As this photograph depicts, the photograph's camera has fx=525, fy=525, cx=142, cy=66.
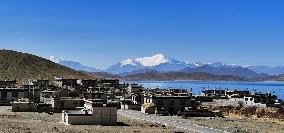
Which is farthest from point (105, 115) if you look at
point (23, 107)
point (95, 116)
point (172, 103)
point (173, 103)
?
point (172, 103)

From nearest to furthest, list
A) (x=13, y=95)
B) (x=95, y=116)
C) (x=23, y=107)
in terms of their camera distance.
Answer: (x=95, y=116) < (x=23, y=107) < (x=13, y=95)

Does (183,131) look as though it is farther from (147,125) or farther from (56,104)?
(56,104)

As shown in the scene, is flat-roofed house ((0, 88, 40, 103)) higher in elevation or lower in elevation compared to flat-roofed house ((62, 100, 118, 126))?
higher

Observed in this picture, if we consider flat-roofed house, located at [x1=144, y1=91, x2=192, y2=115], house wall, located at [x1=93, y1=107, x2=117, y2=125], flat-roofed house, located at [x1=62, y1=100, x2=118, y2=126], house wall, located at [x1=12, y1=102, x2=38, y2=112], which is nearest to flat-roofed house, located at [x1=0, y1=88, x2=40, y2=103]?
house wall, located at [x1=12, y1=102, x2=38, y2=112]

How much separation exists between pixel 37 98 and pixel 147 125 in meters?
51.1

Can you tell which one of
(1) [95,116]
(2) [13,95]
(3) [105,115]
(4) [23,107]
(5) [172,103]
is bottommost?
(1) [95,116]

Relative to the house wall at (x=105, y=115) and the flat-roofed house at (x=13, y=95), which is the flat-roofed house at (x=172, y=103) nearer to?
the flat-roofed house at (x=13, y=95)

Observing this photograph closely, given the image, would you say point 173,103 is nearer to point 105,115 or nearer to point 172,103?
point 172,103

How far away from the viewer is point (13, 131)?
203 feet

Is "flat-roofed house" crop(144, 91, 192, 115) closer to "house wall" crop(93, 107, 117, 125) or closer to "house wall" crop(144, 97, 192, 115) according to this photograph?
"house wall" crop(144, 97, 192, 115)

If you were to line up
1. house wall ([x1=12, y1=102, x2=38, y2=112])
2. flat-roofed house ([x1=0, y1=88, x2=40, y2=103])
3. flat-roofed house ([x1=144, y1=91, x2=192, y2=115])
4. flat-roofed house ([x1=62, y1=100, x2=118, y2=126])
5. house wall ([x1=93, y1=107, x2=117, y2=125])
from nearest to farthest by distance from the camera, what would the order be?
flat-roofed house ([x1=62, y1=100, x2=118, y2=126]) → house wall ([x1=93, y1=107, x2=117, y2=125]) → house wall ([x1=12, y1=102, x2=38, y2=112]) → flat-roofed house ([x1=144, y1=91, x2=192, y2=115]) → flat-roofed house ([x1=0, y1=88, x2=40, y2=103])

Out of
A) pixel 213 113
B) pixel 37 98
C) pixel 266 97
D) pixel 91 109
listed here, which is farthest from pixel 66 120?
pixel 266 97

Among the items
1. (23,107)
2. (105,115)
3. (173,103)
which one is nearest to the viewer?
(105,115)

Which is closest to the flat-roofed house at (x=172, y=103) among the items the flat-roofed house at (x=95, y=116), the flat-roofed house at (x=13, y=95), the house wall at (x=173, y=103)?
the house wall at (x=173, y=103)
